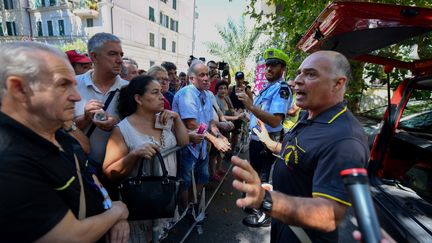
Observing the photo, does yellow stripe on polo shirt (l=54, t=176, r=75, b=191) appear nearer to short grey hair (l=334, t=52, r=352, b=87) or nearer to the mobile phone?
the mobile phone

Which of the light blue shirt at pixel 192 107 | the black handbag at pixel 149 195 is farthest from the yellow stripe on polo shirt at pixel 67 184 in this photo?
the light blue shirt at pixel 192 107

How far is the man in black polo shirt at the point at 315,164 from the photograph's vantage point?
43.5 inches

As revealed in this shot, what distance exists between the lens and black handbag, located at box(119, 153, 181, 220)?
5.74ft

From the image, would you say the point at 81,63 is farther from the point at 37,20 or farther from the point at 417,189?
the point at 37,20

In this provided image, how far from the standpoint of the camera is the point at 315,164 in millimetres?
1343

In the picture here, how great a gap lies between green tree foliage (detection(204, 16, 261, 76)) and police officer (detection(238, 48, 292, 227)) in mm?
14672

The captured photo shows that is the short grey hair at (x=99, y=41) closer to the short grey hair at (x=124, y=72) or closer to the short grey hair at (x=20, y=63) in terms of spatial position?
the short grey hair at (x=124, y=72)

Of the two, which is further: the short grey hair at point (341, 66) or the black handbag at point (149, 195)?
the black handbag at point (149, 195)

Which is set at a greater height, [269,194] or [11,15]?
[11,15]

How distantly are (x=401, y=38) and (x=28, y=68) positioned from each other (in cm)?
270

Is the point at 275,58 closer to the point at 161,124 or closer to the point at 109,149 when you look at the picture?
the point at 161,124

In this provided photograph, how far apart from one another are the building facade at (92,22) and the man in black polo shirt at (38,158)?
1072 inches

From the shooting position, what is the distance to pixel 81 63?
3473 mm

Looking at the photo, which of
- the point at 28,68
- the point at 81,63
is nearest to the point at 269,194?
the point at 28,68
